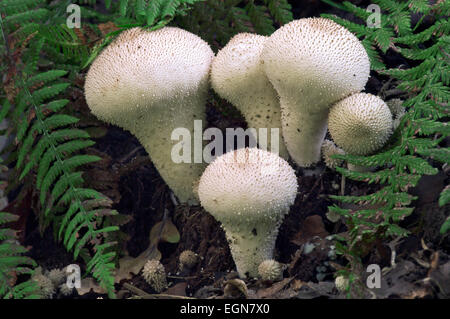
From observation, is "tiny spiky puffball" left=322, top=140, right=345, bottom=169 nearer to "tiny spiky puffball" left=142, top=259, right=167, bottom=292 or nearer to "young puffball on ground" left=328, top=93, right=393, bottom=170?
"young puffball on ground" left=328, top=93, right=393, bottom=170

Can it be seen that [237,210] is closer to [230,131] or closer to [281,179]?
[281,179]

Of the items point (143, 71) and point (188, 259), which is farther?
point (188, 259)

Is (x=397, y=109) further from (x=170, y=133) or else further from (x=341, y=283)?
(x=170, y=133)

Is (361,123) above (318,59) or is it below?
below

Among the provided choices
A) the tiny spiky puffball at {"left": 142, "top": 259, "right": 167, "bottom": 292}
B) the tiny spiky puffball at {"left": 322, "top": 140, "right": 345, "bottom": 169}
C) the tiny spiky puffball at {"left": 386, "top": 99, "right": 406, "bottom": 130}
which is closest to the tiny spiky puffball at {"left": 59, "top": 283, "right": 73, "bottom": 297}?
the tiny spiky puffball at {"left": 142, "top": 259, "right": 167, "bottom": 292}

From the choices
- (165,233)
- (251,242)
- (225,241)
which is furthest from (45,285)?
(251,242)

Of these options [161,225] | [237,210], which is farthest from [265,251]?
[161,225]

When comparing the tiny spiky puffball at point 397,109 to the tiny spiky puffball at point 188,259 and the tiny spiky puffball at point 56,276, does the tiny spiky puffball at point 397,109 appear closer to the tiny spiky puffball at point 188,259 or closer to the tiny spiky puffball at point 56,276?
the tiny spiky puffball at point 188,259
